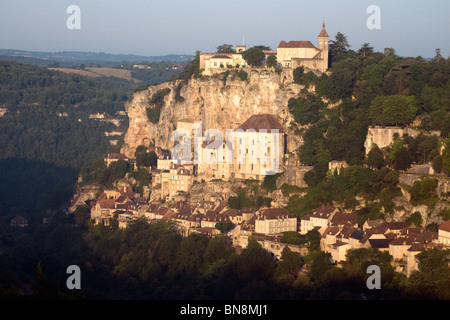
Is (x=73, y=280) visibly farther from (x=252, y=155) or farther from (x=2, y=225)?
(x=2, y=225)

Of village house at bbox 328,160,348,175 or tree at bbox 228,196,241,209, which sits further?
tree at bbox 228,196,241,209

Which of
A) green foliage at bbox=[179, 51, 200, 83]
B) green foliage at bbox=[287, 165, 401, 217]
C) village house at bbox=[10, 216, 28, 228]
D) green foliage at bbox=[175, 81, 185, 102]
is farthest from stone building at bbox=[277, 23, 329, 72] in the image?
village house at bbox=[10, 216, 28, 228]

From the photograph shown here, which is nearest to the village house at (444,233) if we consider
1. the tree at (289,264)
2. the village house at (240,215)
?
the tree at (289,264)

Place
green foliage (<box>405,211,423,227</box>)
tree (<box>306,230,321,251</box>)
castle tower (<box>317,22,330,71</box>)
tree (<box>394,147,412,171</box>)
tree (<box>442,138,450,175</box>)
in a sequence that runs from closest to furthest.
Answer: green foliage (<box>405,211,423,227</box>) → tree (<box>442,138,450,175</box>) → tree (<box>306,230,321,251</box>) → tree (<box>394,147,412,171</box>) → castle tower (<box>317,22,330,71</box>)

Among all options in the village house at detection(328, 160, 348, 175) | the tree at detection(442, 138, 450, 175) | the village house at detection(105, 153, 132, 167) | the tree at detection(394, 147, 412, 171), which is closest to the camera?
the tree at detection(442, 138, 450, 175)

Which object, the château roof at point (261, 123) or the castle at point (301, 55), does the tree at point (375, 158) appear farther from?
the castle at point (301, 55)

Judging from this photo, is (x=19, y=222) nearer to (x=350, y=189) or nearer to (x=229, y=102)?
(x=229, y=102)

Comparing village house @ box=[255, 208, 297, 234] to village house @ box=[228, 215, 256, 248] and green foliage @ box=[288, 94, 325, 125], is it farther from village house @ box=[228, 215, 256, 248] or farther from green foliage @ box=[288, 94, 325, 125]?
green foliage @ box=[288, 94, 325, 125]

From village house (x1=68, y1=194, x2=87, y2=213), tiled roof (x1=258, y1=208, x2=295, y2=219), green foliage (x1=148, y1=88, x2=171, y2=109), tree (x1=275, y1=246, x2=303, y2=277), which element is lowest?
village house (x1=68, y1=194, x2=87, y2=213)
